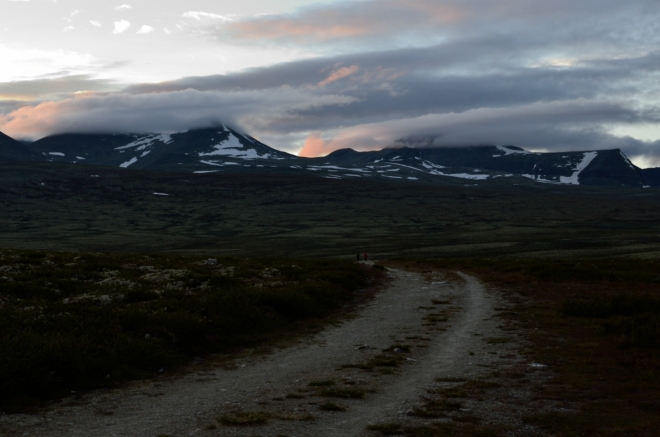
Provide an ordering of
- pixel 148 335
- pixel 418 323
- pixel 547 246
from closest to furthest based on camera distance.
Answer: pixel 148 335
pixel 418 323
pixel 547 246

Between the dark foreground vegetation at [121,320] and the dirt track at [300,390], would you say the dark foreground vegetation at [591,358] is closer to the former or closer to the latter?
the dirt track at [300,390]

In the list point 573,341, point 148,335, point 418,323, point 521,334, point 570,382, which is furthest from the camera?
point 418,323

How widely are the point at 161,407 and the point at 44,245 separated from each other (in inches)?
6990

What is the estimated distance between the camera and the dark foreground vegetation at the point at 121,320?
14070mm

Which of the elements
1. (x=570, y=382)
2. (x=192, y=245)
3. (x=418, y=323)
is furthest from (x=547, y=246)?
(x=570, y=382)

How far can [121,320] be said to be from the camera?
750 inches

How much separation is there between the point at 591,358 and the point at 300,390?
9.41 metres

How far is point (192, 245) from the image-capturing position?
592 ft

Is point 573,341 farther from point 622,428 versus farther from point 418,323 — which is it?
point 622,428

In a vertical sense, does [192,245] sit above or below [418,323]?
below

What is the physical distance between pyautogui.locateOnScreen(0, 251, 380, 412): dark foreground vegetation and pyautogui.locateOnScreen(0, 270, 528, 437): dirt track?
126cm

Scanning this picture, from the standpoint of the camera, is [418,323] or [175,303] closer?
[175,303]

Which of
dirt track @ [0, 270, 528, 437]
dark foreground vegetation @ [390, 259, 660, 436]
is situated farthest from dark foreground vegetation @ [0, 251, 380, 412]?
dark foreground vegetation @ [390, 259, 660, 436]

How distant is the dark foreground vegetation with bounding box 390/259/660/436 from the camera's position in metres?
11.2
